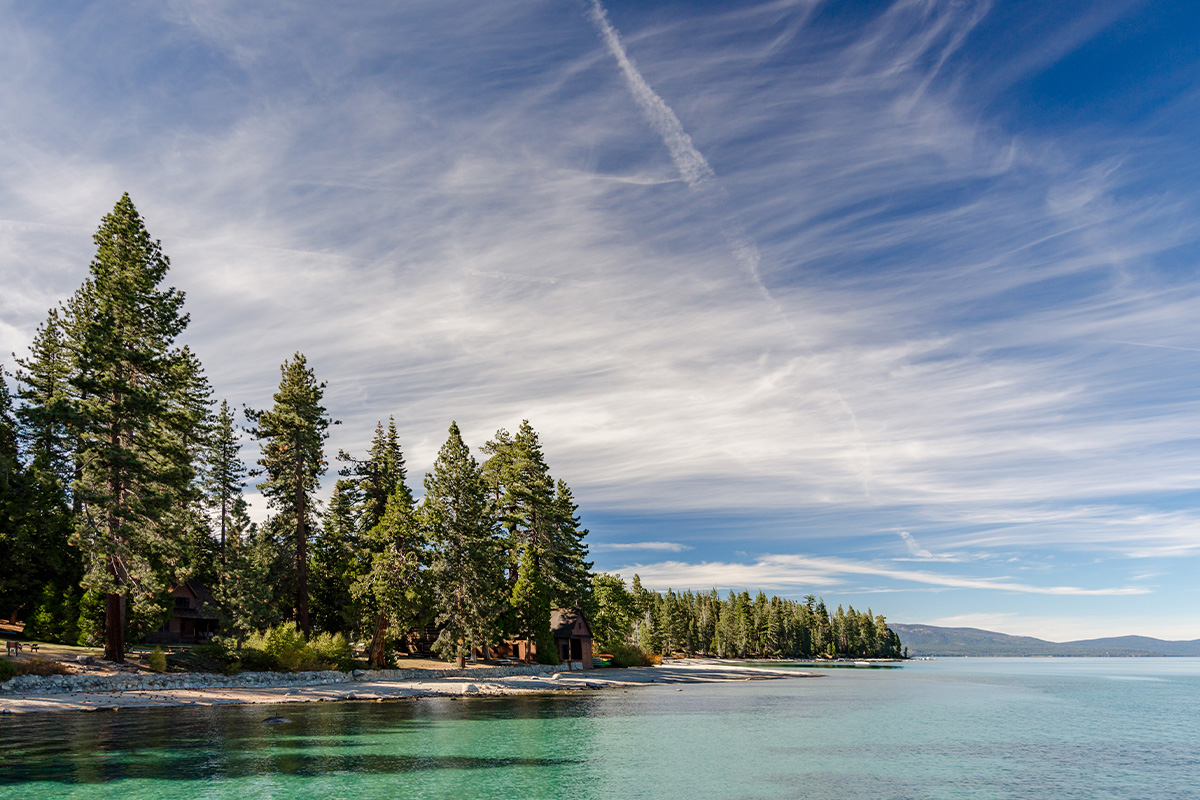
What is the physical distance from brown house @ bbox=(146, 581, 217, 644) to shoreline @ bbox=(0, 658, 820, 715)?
2169cm

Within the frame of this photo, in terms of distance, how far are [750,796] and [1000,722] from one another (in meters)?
27.3

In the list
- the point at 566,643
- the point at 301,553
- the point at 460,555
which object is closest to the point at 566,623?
the point at 566,643

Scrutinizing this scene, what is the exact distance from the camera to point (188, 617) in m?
63.5

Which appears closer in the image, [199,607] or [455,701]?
[455,701]

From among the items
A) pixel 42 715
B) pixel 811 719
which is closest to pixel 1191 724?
pixel 811 719

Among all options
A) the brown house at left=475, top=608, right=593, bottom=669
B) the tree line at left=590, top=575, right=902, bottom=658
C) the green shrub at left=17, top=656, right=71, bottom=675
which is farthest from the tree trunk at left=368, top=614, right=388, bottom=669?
the tree line at left=590, top=575, right=902, bottom=658

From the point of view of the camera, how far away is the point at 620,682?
62125 mm

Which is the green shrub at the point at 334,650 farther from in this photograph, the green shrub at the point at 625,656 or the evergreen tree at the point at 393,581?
the green shrub at the point at 625,656

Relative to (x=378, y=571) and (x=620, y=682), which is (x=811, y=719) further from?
(x=378, y=571)

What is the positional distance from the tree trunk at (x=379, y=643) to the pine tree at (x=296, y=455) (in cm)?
507

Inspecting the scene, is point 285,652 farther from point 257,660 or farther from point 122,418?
point 122,418

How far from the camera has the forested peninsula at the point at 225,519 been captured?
127 ft

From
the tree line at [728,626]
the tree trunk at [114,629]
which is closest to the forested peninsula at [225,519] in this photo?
the tree trunk at [114,629]

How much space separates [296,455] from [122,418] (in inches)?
651
